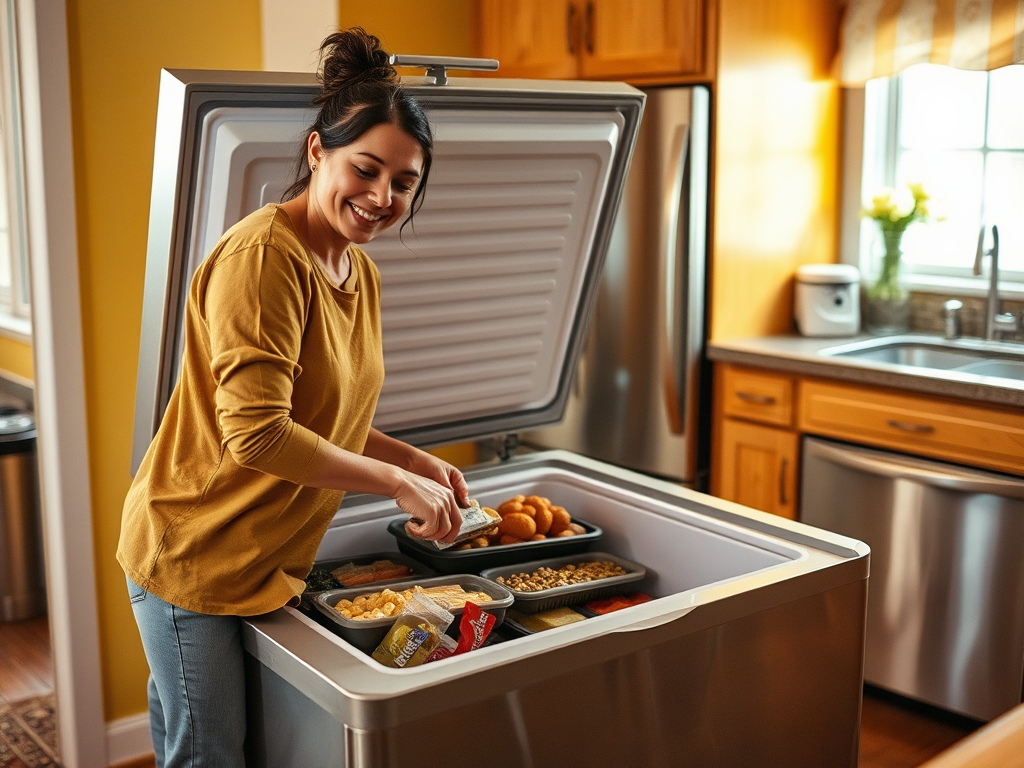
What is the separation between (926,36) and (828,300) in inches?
29.3

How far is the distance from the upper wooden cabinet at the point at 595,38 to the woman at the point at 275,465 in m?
1.69

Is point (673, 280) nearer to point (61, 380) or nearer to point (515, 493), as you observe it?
point (515, 493)

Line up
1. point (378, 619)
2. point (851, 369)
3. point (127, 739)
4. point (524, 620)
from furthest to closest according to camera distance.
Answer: point (851, 369)
point (127, 739)
point (524, 620)
point (378, 619)

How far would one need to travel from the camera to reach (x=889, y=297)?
3121 mm

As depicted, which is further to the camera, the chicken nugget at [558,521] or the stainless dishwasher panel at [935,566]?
the stainless dishwasher panel at [935,566]

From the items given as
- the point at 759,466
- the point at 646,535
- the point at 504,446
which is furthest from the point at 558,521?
the point at 759,466

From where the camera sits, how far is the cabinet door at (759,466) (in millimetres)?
2805

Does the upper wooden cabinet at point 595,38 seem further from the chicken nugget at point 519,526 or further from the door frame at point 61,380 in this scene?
the chicken nugget at point 519,526

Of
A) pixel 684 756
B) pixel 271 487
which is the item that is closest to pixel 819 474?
pixel 684 756

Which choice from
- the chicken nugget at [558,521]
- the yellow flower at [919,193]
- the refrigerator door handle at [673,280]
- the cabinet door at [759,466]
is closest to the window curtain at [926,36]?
the yellow flower at [919,193]

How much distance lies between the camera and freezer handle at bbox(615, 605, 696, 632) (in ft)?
3.97

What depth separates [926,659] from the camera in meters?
2.57

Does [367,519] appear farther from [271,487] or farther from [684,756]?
[684,756]

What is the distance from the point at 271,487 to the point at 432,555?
445 millimetres
